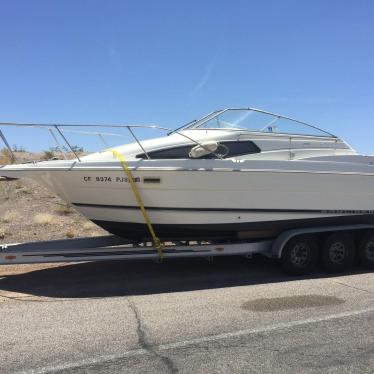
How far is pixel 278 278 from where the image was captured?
833 cm

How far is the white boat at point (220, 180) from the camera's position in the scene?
767 centimetres

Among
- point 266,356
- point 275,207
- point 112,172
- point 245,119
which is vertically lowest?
point 266,356

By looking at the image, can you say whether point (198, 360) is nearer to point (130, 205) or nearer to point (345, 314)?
point (345, 314)

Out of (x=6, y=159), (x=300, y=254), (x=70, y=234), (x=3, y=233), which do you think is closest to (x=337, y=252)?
(x=300, y=254)

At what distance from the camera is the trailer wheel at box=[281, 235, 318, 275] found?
8453 mm

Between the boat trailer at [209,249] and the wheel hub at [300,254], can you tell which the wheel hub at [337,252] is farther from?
the wheel hub at [300,254]

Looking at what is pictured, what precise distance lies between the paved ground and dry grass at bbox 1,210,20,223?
227 inches

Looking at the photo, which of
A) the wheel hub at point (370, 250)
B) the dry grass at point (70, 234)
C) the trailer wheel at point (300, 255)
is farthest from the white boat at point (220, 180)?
the dry grass at point (70, 234)

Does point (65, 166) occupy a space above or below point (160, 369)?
above

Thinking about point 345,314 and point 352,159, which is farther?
point 352,159

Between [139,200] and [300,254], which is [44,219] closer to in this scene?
[139,200]

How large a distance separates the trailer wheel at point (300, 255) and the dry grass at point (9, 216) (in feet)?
28.6

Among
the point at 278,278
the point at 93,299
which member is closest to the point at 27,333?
the point at 93,299

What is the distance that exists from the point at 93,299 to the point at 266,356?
2.92 metres
